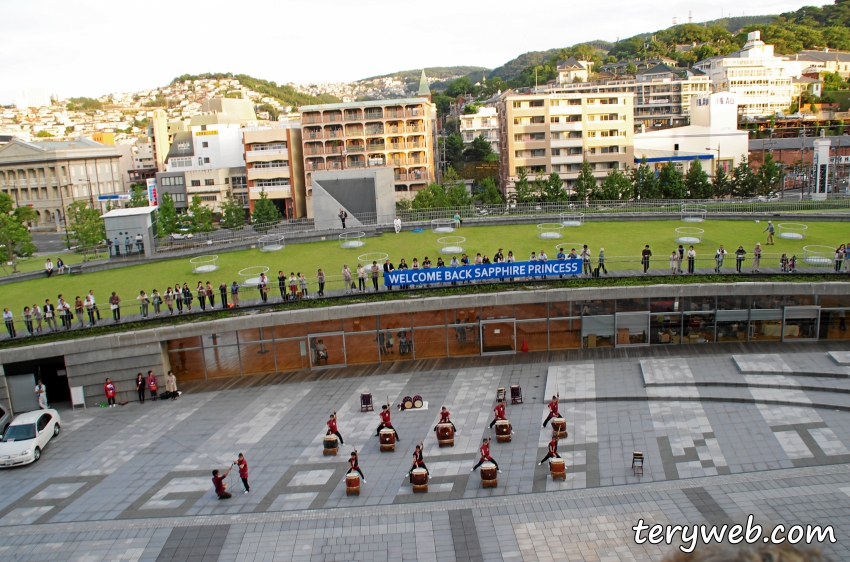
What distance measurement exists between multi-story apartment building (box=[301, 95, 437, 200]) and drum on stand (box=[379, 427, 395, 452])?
56.7 m

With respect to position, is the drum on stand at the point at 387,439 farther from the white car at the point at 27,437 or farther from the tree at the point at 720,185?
the tree at the point at 720,185

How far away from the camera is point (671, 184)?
58.2m

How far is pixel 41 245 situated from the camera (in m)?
83.8

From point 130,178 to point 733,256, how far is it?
399 ft

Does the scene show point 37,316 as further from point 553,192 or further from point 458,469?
point 553,192

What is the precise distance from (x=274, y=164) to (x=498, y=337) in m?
53.9

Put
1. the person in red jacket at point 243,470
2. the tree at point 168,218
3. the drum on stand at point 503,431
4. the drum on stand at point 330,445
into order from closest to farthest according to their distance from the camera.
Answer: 1. the person in red jacket at point 243,470
2. the drum on stand at point 330,445
3. the drum on stand at point 503,431
4. the tree at point 168,218

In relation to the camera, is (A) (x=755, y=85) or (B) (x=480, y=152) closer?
(B) (x=480, y=152)

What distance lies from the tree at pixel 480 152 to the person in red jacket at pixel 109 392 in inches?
3524

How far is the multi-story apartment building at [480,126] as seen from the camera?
398 feet

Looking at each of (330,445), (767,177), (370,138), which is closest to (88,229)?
(370,138)

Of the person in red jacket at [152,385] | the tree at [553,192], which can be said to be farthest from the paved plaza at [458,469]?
the tree at [553,192]

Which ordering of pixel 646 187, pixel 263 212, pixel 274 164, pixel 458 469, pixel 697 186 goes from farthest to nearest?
pixel 274 164 < pixel 263 212 < pixel 697 186 < pixel 646 187 < pixel 458 469

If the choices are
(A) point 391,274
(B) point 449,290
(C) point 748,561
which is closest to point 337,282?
(A) point 391,274
